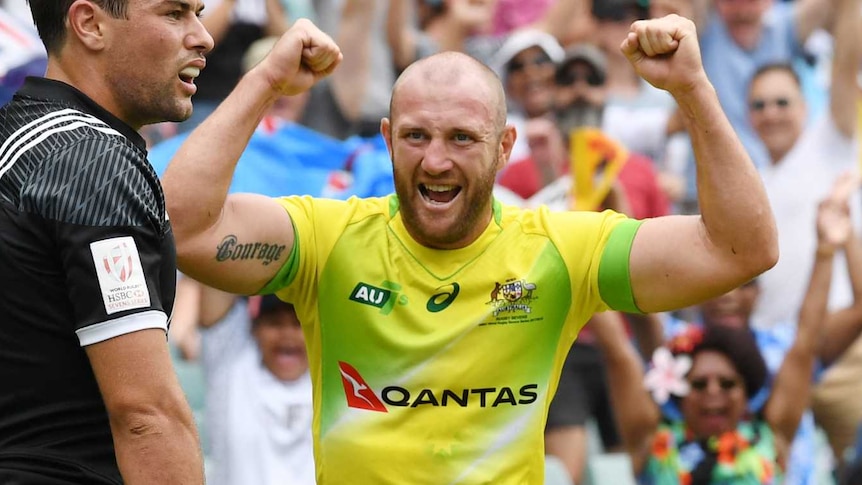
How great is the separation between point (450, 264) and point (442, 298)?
110mm

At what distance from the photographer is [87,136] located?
2.83m

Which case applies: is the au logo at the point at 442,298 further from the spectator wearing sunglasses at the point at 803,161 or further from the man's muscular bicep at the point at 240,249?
the spectator wearing sunglasses at the point at 803,161

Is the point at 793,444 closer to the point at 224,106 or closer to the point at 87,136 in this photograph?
the point at 224,106

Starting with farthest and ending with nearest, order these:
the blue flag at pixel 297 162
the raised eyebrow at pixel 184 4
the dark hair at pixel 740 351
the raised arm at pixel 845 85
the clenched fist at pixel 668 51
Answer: the raised arm at pixel 845 85
the blue flag at pixel 297 162
the dark hair at pixel 740 351
the clenched fist at pixel 668 51
the raised eyebrow at pixel 184 4

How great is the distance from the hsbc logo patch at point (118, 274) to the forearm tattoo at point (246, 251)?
1.10m

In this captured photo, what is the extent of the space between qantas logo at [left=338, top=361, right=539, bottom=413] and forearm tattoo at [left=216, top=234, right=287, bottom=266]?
40 centimetres

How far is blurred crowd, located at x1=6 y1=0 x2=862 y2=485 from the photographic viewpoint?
6.40 meters

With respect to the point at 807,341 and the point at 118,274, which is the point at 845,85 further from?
the point at 118,274

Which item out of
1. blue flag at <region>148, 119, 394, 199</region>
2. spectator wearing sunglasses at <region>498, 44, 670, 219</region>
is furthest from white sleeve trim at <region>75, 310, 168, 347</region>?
spectator wearing sunglasses at <region>498, 44, 670, 219</region>

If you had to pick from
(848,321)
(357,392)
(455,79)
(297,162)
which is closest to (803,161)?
(848,321)

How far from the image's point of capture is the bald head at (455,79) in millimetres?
3955

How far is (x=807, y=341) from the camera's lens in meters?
6.98

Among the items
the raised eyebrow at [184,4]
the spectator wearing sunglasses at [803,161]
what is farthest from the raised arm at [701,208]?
the spectator wearing sunglasses at [803,161]

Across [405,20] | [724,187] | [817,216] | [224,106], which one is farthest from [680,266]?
[405,20]
